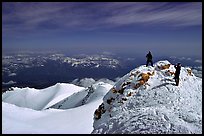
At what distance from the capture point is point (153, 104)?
1984 cm

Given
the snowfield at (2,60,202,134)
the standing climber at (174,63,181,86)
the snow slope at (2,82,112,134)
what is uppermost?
the standing climber at (174,63,181,86)

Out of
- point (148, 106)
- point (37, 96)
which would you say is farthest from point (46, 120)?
point (37, 96)

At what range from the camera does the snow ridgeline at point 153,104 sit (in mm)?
15899

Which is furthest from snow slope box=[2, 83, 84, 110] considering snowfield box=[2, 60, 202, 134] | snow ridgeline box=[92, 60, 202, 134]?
snow ridgeline box=[92, 60, 202, 134]

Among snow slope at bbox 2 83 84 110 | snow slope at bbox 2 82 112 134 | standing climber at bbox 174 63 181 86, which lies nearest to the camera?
standing climber at bbox 174 63 181 86

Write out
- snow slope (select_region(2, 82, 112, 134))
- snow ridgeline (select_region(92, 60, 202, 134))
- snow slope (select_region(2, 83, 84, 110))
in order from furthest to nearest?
snow slope (select_region(2, 83, 84, 110)) < snow slope (select_region(2, 82, 112, 134)) < snow ridgeline (select_region(92, 60, 202, 134))

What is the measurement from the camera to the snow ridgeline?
15.9m

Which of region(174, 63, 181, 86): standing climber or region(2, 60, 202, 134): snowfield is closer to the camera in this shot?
region(2, 60, 202, 134): snowfield

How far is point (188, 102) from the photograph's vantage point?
65.9 ft

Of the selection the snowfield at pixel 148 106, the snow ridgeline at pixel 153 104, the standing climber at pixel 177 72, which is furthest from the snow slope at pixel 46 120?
the standing climber at pixel 177 72

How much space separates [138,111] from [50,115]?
25540mm

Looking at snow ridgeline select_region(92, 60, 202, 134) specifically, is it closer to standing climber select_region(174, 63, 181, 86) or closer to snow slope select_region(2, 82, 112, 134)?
standing climber select_region(174, 63, 181, 86)

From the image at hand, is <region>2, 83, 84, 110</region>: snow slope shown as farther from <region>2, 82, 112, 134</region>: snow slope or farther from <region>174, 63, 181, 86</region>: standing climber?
<region>174, 63, 181, 86</region>: standing climber

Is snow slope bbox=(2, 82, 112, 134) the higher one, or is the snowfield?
the snowfield
